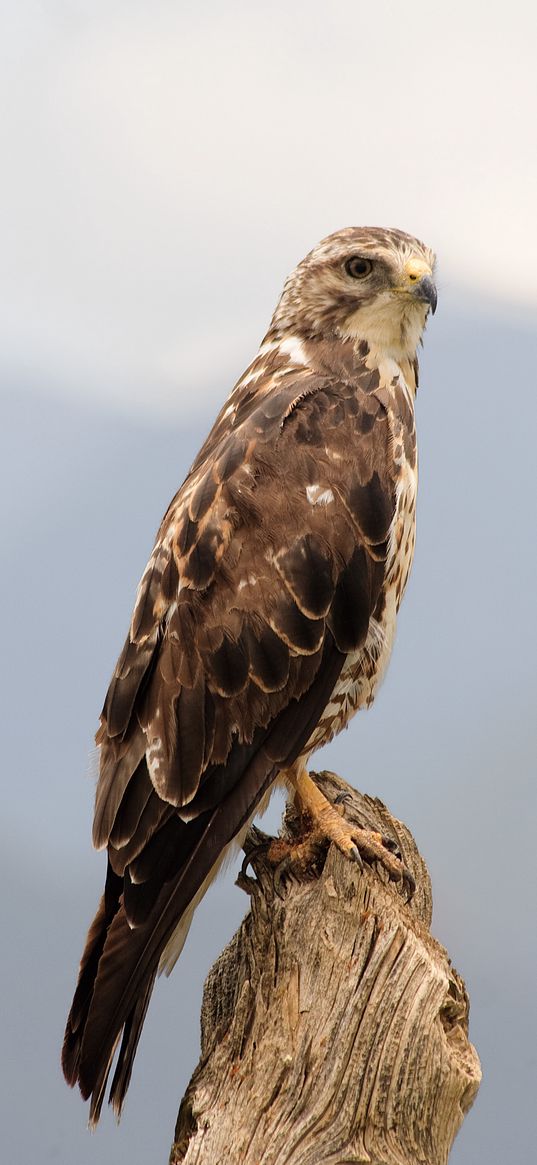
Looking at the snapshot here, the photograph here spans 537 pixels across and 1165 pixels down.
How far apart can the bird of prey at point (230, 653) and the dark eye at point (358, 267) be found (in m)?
0.07

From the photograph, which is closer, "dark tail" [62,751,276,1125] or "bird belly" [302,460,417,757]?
"dark tail" [62,751,276,1125]

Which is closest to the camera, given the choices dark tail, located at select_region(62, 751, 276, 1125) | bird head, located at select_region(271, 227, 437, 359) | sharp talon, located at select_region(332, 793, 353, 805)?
dark tail, located at select_region(62, 751, 276, 1125)

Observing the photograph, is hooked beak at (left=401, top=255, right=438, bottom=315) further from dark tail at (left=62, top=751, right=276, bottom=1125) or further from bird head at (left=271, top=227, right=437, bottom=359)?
dark tail at (left=62, top=751, right=276, bottom=1125)

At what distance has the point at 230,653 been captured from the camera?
329cm

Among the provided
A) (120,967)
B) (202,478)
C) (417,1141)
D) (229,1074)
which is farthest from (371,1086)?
(202,478)

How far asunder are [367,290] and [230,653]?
112 centimetres

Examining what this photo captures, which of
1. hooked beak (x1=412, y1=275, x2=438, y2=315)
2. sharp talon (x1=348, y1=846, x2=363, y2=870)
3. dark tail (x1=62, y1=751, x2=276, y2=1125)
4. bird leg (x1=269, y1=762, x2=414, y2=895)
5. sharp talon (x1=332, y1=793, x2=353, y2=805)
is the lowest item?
dark tail (x1=62, y1=751, x2=276, y2=1125)

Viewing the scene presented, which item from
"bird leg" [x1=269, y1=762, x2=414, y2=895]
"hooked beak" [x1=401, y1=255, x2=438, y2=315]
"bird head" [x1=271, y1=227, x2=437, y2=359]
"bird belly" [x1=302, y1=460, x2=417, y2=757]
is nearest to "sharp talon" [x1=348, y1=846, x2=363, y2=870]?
"bird leg" [x1=269, y1=762, x2=414, y2=895]

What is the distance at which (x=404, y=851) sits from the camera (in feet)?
12.5

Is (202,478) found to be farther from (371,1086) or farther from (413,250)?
(371,1086)

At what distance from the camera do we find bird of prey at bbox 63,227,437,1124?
10.7 ft

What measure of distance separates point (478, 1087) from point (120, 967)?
0.97 meters

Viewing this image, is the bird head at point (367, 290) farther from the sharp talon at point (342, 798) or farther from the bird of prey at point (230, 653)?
the sharp talon at point (342, 798)

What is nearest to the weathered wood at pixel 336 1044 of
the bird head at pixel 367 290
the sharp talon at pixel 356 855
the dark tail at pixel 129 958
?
A: the sharp talon at pixel 356 855
